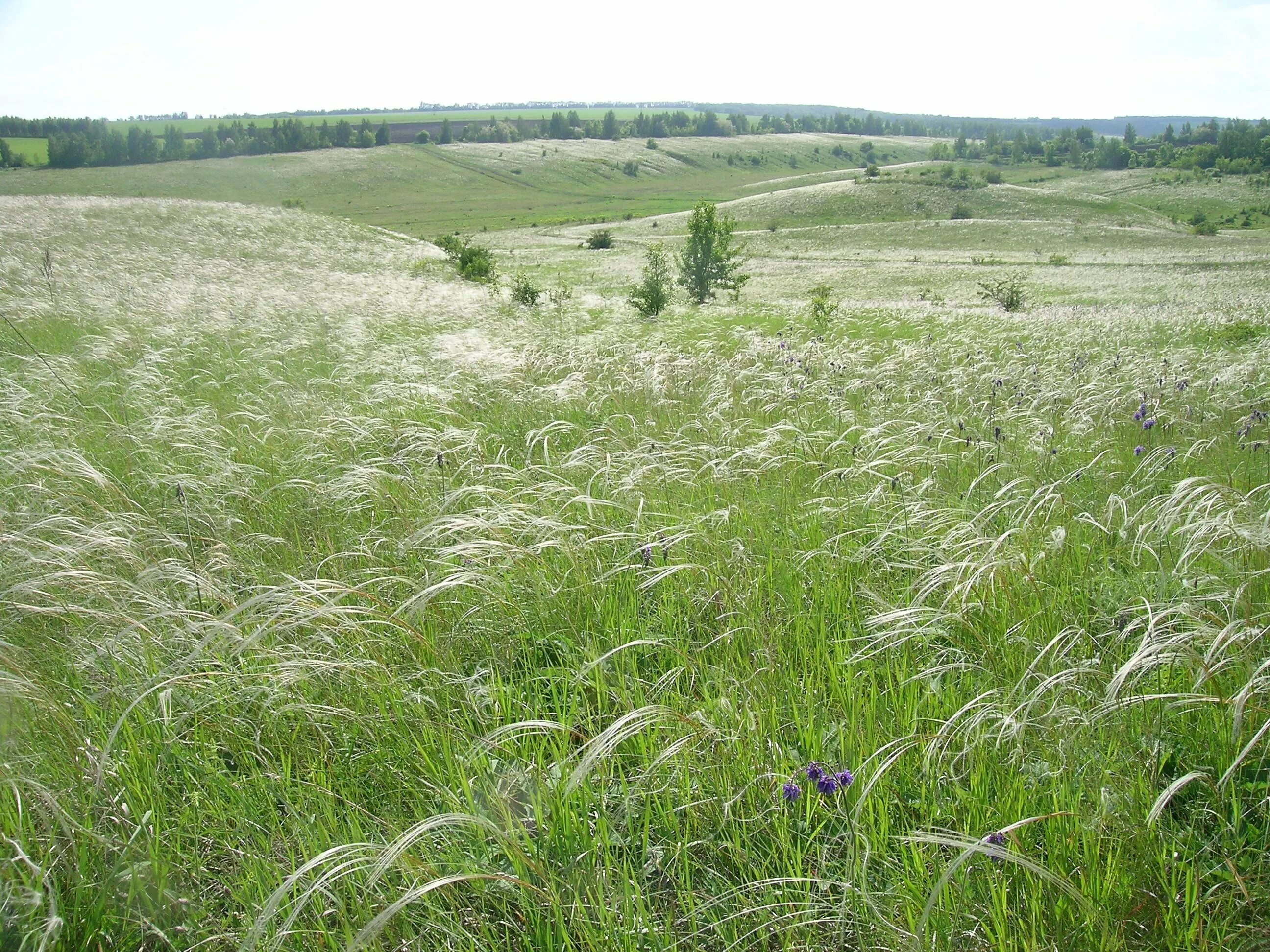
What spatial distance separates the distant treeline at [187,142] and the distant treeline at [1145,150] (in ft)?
456

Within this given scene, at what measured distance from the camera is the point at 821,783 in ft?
5.91

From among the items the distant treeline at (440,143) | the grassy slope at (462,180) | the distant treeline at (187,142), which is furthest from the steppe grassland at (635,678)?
the distant treeline at (187,142)

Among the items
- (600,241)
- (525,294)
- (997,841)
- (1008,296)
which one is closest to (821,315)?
(525,294)

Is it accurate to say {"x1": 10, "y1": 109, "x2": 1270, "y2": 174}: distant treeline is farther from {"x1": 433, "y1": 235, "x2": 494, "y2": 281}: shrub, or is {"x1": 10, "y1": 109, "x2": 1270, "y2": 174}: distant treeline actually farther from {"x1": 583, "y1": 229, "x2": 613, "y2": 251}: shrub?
{"x1": 433, "y1": 235, "x2": 494, "y2": 281}: shrub

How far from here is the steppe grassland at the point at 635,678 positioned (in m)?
1.76

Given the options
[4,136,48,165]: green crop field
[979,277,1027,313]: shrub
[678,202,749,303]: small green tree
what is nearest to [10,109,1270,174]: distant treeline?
[4,136,48,165]: green crop field

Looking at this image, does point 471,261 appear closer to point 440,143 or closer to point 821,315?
point 821,315

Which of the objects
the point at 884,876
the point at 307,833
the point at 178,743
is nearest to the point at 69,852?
the point at 178,743

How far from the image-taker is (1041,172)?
137m

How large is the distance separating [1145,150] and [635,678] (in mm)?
196673

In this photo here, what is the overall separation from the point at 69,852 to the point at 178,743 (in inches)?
15.3

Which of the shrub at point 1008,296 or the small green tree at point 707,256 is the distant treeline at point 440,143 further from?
the shrub at point 1008,296

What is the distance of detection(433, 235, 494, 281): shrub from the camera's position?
1238 inches

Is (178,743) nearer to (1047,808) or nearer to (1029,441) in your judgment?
(1047,808)
